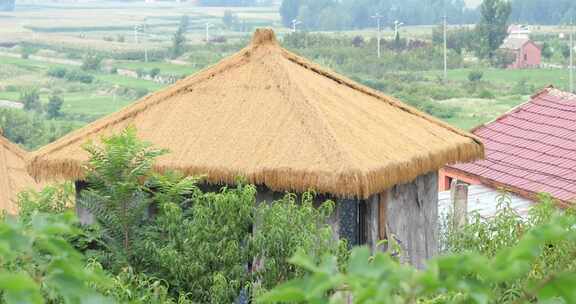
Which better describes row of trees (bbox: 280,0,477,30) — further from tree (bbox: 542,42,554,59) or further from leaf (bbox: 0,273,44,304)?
leaf (bbox: 0,273,44,304)

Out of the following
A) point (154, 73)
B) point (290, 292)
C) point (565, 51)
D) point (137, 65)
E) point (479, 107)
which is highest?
point (290, 292)

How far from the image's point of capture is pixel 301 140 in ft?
21.5

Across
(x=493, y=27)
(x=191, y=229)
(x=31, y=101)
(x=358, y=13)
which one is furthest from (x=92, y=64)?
(x=191, y=229)

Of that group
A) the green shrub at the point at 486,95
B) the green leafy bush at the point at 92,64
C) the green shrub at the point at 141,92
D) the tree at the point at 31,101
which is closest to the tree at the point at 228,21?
the green leafy bush at the point at 92,64

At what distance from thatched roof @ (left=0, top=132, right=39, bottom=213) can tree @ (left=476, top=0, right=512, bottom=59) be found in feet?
164

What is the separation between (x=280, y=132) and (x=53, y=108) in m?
40.0

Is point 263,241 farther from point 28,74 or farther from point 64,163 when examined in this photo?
point 28,74

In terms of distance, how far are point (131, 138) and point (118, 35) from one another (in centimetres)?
7419

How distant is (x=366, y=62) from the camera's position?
190 ft

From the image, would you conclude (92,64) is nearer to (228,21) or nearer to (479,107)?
(479,107)

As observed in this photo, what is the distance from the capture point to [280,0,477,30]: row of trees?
286 feet

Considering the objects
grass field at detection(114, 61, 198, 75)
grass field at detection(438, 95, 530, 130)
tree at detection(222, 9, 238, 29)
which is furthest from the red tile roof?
tree at detection(222, 9, 238, 29)

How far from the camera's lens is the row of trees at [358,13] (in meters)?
87.1

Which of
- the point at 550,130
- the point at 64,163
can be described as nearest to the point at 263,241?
the point at 64,163
